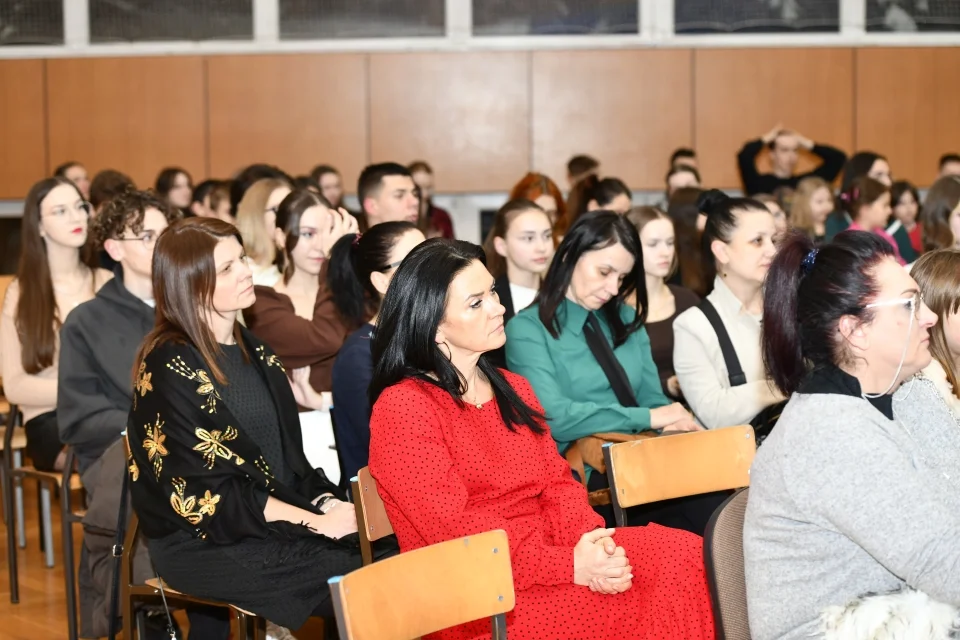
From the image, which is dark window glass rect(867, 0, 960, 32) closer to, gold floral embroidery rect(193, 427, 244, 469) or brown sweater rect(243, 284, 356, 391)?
brown sweater rect(243, 284, 356, 391)

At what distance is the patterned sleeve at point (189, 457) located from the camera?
2.77 metres

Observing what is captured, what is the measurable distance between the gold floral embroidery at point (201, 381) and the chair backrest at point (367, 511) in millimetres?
443

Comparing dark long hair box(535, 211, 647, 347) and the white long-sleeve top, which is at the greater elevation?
dark long hair box(535, 211, 647, 347)

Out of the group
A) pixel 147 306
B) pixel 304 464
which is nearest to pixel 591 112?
pixel 147 306

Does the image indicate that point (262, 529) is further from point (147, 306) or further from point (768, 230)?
point (768, 230)

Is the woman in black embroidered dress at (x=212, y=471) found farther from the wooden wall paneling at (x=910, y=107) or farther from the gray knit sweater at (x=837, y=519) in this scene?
the wooden wall paneling at (x=910, y=107)

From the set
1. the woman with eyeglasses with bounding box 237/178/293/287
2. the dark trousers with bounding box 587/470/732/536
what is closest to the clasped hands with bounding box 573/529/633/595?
the dark trousers with bounding box 587/470/732/536

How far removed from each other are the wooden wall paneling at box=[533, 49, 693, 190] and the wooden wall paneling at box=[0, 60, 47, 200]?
3.88m

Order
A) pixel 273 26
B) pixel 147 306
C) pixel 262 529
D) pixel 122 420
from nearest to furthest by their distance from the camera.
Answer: pixel 262 529
pixel 122 420
pixel 147 306
pixel 273 26

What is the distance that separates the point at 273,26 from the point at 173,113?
1.05 m

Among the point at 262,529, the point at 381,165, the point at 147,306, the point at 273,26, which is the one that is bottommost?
the point at 262,529

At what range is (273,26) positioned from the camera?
8641 mm

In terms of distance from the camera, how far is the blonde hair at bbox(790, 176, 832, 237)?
754cm

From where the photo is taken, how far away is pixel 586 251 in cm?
374
